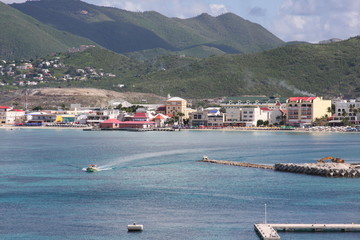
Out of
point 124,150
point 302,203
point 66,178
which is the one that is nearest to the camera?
point 302,203

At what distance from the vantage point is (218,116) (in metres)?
162

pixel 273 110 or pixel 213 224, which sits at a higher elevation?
pixel 273 110

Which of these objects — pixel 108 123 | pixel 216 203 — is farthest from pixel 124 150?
pixel 108 123

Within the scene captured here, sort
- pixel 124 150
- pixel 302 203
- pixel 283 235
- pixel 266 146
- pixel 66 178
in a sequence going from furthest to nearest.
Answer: pixel 266 146, pixel 124 150, pixel 66 178, pixel 302 203, pixel 283 235

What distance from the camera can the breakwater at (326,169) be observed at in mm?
62347

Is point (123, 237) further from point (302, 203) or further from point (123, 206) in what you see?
point (302, 203)

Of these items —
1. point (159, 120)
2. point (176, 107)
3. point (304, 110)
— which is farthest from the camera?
point (176, 107)

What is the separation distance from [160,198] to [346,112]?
10912 cm

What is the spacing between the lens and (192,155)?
84.1 m

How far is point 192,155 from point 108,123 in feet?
266

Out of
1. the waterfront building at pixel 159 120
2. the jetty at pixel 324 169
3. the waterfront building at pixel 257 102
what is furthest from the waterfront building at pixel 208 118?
the jetty at pixel 324 169

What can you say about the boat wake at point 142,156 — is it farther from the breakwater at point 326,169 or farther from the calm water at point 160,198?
the breakwater at point 326,169

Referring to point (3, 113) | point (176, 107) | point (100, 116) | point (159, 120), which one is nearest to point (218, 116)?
point (159, 120)

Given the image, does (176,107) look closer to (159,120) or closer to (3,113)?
(159,120)
